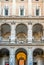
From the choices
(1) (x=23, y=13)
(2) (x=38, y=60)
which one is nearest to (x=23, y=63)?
(2) (x=38, y=60)

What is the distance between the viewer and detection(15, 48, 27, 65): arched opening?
52812 mm

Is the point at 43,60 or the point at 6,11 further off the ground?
the point at 6,11

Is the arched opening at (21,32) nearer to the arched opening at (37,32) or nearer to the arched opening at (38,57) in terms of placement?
the arched opening at (37,32)

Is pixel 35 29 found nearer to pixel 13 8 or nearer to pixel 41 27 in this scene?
pixel 41 27

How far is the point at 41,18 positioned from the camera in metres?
51.6

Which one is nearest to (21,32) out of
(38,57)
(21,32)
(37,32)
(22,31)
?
(21,32)

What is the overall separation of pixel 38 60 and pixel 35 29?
222 inches

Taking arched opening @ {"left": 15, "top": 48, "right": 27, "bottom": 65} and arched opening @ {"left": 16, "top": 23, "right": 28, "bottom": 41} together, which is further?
arched opening @ {"left": 16, "top": 23, "right": 28, "bottom": 41}

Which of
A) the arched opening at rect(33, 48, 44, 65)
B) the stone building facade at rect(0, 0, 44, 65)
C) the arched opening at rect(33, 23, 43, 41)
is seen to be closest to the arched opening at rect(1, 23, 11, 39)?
the stone building facade at rect(0, 0, 44, 65)

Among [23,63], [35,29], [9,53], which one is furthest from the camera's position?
[23,63]

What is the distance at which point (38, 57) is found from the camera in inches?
2096

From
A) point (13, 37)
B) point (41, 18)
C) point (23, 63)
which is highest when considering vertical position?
point (41, 18)

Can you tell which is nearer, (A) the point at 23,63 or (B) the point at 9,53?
(B) the point at 9,53

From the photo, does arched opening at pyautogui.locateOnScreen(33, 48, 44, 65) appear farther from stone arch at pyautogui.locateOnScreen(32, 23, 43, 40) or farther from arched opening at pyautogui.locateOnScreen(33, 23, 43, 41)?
stone arch at pyautogui.locateOnScreen(32, 23, 43, 40)
